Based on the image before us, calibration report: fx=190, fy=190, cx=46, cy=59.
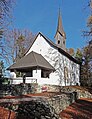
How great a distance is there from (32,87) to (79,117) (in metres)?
9.23

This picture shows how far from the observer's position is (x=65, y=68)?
99.6ft

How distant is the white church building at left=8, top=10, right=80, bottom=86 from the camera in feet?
82.6

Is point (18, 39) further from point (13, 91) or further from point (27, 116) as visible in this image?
point (27, 116)

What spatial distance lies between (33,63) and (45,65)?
1957 millimetres

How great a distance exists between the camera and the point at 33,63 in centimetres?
2539

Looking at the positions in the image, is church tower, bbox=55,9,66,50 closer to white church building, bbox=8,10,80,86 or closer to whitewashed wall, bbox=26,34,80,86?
white church building, bbox=8,10,80,86

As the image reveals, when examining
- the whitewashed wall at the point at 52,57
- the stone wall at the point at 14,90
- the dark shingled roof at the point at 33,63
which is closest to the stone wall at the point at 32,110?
the stone wall at the point at 14,90

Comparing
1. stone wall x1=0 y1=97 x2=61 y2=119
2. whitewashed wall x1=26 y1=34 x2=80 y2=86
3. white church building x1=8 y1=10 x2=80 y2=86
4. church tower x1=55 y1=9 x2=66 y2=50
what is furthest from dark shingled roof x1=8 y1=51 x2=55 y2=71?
stone wall x1=0 y1=97 x2=61 y2=119

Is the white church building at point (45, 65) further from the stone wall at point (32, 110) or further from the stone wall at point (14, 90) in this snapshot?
the stone wall at point (32, 110)

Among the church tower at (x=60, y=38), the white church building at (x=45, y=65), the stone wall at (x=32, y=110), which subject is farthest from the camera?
the church tower at (x=60, y=38)

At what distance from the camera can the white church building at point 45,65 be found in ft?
82.6

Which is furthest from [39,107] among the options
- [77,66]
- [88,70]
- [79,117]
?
[88,70]

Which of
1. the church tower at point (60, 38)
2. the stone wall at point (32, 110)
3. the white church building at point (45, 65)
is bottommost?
the stone wall at point (32, 110)

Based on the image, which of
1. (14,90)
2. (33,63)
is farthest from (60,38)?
(14,90)
